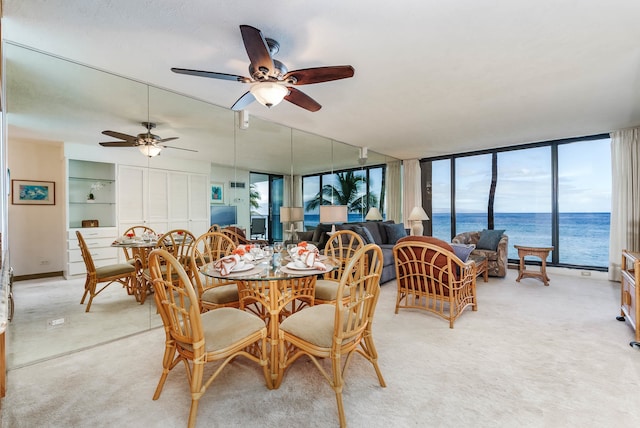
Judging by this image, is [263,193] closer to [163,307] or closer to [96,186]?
[96,186]

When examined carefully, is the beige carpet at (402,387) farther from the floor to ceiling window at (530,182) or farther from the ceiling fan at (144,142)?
the floor to ceiling window at (530,182)

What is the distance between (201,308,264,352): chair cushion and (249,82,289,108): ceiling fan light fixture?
5.33ft

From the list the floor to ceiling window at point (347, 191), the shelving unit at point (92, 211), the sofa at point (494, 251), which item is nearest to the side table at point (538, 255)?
the sofa at point (494, 251)

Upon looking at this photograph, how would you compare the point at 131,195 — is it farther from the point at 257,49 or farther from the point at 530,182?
the point at 530,182

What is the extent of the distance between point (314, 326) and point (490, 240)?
4.50 meters

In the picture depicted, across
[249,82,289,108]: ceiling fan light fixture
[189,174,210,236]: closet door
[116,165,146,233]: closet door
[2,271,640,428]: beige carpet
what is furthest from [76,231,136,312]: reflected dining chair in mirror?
[249,82,289,108]: ceiling fan light fixture

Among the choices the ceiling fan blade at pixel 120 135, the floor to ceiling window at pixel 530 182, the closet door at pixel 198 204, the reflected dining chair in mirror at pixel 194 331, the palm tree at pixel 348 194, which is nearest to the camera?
the reflected dining chair in mirror at pixel 194 331

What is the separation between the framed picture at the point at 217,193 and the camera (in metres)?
3.62

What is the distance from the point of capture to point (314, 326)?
167cm

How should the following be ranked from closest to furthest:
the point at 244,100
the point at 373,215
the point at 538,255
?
the point at 244,100 → the point at 538,255 → the point at 373,215

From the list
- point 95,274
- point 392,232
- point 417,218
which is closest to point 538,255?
point 417,218

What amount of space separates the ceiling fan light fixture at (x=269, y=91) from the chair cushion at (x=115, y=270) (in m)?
2.12

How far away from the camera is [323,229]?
198 inches

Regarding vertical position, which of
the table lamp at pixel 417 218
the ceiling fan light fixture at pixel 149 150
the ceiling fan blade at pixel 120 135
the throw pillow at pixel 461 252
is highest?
the ceiling fan blade at pixel 120 135
